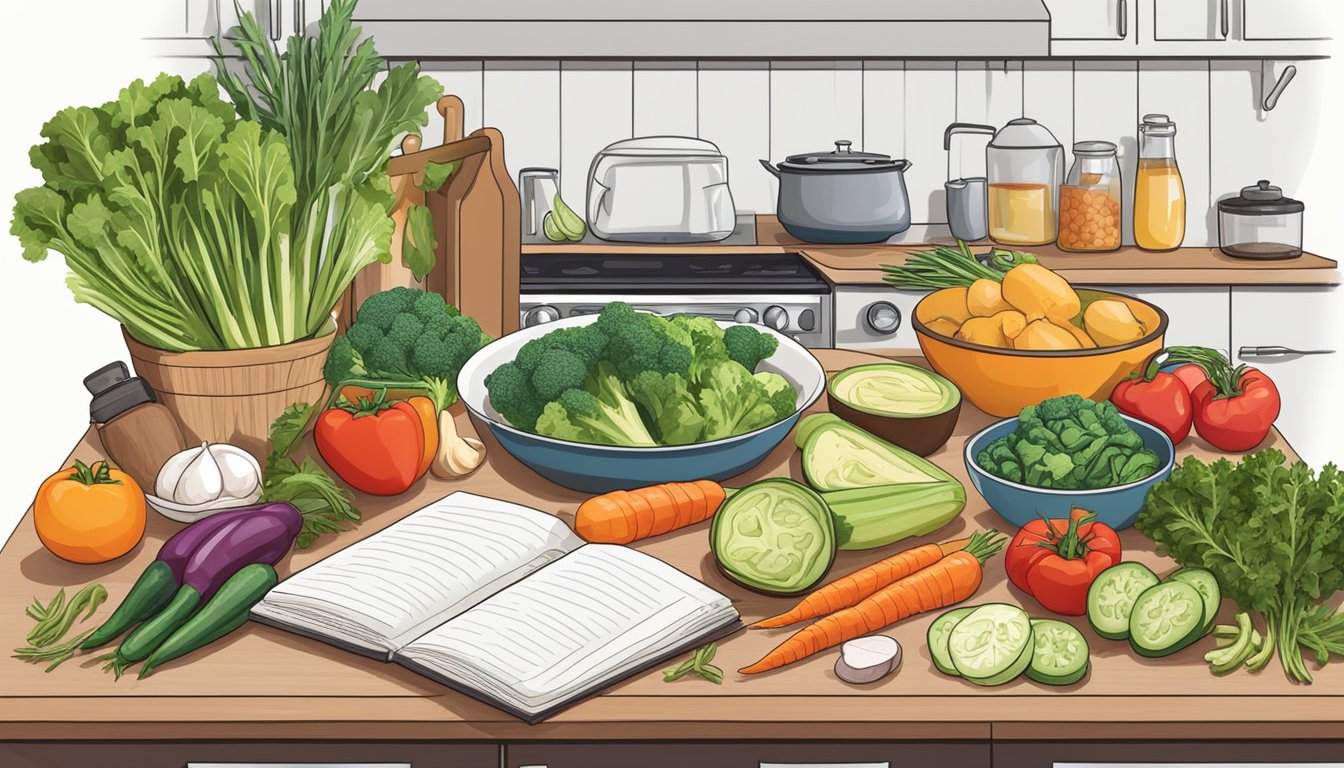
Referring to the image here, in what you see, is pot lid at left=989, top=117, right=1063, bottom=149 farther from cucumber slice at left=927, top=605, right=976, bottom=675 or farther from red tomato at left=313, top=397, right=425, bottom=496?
cucumber slice at left=927, top=605, right=976, bottom=675

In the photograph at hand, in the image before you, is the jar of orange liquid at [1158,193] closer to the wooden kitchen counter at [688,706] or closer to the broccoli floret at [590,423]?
A: the broccoli floret at [590,423]

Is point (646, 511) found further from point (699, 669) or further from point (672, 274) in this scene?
point (672, 274)

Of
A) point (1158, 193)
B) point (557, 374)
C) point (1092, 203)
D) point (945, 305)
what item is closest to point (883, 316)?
point (1092, 203)

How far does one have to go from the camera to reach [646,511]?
169 cm

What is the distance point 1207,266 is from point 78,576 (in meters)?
3.37

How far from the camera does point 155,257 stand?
183cm

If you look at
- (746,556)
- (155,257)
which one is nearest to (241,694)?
(746,556)

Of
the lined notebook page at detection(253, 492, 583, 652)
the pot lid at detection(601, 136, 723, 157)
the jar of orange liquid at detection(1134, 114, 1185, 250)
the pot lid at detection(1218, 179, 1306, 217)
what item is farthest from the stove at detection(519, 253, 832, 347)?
the lined notebook page at detection(253, 492, 583, 652)

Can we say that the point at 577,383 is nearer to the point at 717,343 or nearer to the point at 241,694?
the point at 717,343

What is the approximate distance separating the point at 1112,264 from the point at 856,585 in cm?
288

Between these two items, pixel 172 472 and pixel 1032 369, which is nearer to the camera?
pixel 172 472

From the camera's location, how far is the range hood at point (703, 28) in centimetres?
405

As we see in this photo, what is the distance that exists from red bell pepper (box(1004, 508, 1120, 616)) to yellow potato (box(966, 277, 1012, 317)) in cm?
65

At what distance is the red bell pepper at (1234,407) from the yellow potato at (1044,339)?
198mm
